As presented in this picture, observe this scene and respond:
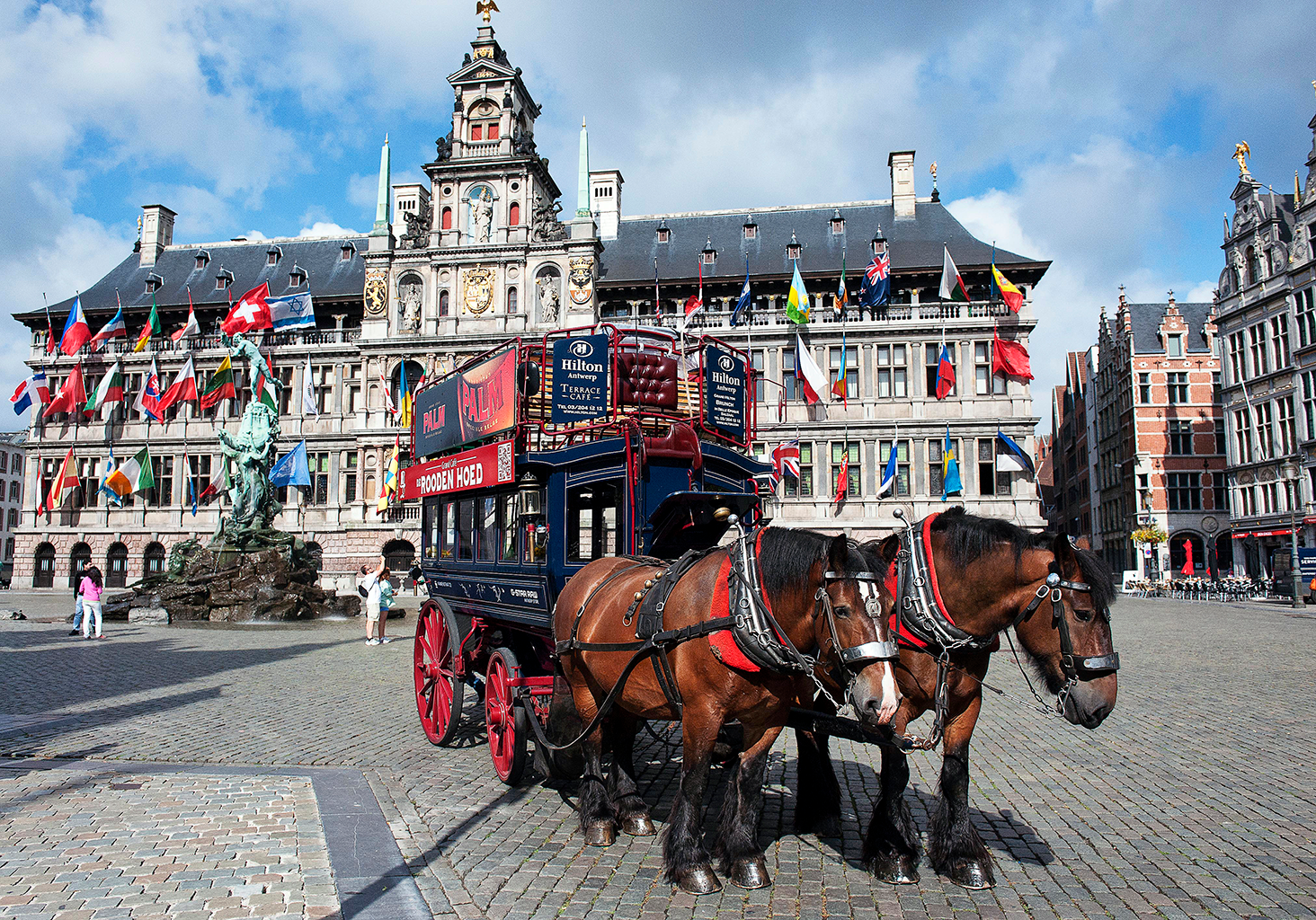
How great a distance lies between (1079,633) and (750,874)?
2.26 meters

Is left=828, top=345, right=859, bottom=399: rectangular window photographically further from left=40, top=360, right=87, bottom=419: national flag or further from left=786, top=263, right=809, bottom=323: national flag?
left=40, top=360, right=87, bottom=419: national flag

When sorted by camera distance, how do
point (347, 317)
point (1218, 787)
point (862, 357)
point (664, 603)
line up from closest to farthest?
1. point (664, 603)
2. point (1218, 787)
3. point (862, 357)
4. point (347, 317)

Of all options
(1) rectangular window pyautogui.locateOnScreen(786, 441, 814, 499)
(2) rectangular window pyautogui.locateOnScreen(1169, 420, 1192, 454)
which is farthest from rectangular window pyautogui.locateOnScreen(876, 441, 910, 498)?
(2) rectangular window pyautogui.locateOnScreen(1169, 420, 1192, 454)

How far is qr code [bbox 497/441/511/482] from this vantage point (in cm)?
685

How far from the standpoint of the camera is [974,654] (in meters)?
4.97

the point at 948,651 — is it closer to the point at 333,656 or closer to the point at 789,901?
the point at 789,901

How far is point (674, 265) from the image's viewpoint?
4034cm

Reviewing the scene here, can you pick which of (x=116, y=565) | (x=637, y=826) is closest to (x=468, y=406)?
(x=637, y=826)

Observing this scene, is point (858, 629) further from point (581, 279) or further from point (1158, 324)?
point (1158, 324)

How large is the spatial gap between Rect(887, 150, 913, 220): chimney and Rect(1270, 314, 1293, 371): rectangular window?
53.5 feet

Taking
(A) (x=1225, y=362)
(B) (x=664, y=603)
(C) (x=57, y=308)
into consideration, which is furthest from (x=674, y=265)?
(B) (x=664, y=603)

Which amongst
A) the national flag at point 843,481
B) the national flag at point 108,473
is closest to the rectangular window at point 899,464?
the national flag at point 843,481

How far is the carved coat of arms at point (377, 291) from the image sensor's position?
4019 centimetres

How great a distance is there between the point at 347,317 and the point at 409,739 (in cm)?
3841
